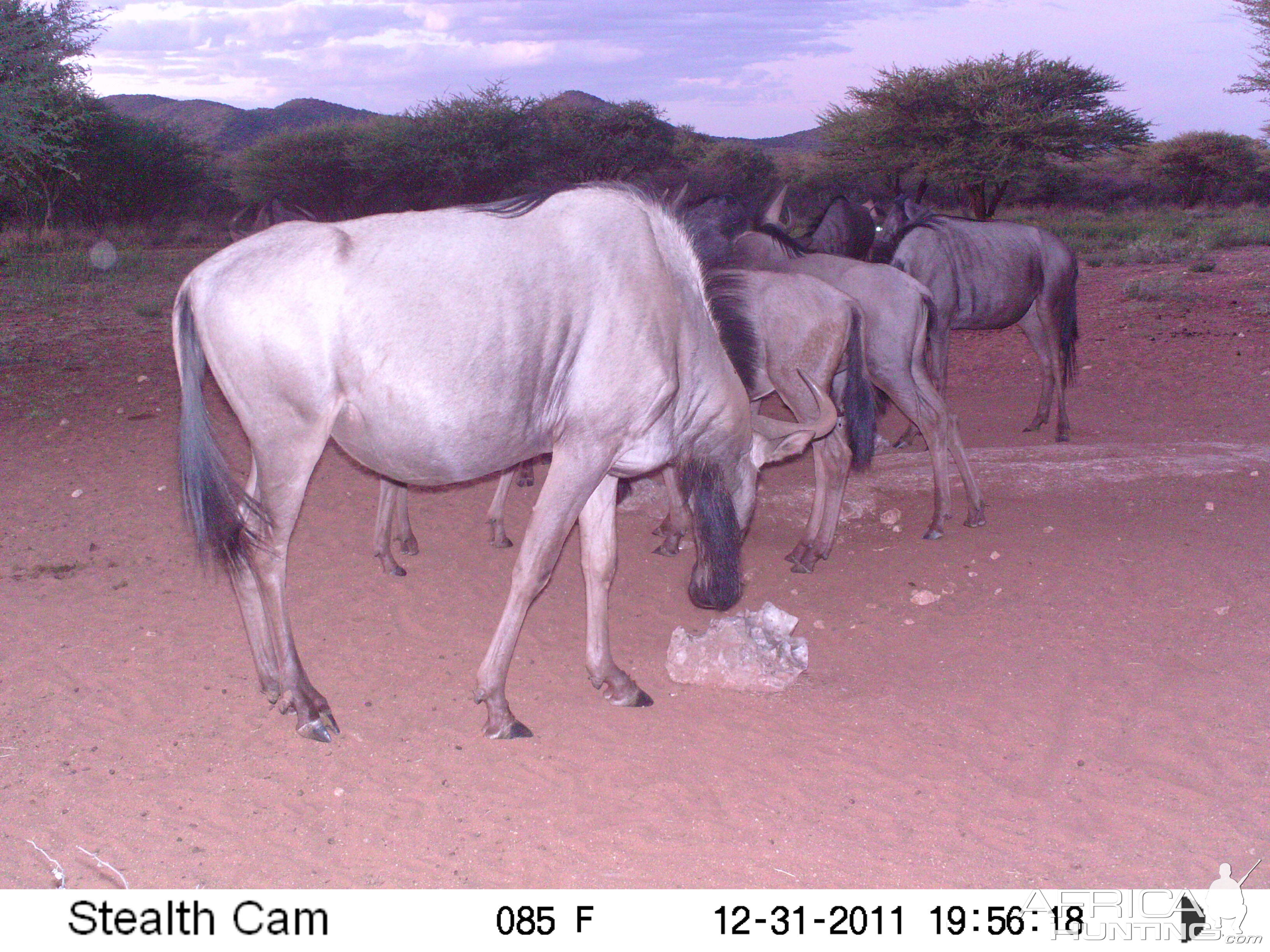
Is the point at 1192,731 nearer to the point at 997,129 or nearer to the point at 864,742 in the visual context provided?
the point at 864,742

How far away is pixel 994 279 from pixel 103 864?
7.61 metres

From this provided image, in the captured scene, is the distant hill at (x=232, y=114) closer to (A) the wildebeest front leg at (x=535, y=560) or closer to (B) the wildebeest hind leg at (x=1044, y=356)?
(B) the wildebeest hind leg at (x=1044, y=356)

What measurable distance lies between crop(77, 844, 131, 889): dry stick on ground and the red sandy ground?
Result: 0.02 metres

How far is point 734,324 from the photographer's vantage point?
15.1ft

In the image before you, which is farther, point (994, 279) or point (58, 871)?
point (994, 279)

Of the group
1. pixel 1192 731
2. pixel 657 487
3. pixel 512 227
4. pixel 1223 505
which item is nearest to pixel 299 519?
pixel 657 487

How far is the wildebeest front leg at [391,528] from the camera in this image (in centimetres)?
543

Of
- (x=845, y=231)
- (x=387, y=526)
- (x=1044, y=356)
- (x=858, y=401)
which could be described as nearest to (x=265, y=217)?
(x=387, y=526)

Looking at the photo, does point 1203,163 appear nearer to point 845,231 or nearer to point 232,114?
point 845,231

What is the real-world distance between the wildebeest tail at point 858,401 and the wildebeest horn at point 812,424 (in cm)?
145

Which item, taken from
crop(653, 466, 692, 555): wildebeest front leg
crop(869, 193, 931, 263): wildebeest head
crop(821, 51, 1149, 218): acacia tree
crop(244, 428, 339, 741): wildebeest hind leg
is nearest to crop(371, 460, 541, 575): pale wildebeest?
crop(653, 466, 692, 555): wildebeest front leg

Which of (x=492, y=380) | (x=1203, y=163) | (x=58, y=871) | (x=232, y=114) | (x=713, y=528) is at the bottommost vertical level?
(x=58, y=871)

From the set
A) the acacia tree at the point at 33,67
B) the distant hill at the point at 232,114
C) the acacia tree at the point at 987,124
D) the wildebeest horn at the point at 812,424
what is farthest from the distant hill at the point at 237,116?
the wildebeest horn at the point at 812,424

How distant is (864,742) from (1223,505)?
3751 millimetres
